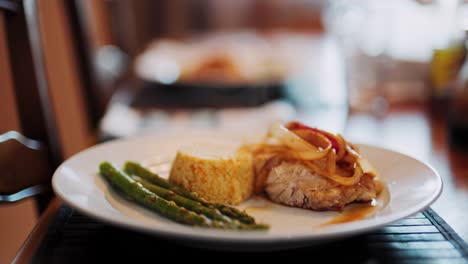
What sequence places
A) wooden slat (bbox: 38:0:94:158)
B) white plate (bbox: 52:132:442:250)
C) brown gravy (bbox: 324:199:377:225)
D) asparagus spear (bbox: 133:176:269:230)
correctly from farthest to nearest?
wooden slat (bbox: 38:0:94:158)
brown gravy (bbox: 324:199:377:225)
asparagus spear (bbox: 133:176:269:230)
white plate (bbox: 52:132:442:250)

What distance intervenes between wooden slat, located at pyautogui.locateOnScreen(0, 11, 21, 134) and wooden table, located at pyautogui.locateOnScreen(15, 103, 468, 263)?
1.09 feet

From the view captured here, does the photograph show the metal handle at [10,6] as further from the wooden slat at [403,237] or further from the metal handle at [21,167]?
the wooden slat at [403,237]

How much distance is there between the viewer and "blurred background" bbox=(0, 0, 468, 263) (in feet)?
4.87

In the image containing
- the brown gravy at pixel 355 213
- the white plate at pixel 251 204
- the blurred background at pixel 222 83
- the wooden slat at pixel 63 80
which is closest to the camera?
the white plate at pixel 251 204

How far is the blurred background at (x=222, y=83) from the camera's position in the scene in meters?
1.48

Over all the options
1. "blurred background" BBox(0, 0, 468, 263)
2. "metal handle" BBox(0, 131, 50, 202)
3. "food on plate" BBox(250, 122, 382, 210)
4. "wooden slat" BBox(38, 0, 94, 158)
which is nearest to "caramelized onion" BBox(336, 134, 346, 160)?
"food on plate" BBox(250, 122, 382, 210)

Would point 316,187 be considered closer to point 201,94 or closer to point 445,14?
point 201,94

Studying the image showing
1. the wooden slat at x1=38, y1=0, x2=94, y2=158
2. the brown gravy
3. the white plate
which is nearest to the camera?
the white plate

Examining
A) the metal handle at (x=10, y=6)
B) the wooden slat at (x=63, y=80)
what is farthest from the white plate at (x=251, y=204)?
the wooden slat at (x=63, y=80)

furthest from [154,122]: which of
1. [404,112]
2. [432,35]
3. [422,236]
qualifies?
[432,35]

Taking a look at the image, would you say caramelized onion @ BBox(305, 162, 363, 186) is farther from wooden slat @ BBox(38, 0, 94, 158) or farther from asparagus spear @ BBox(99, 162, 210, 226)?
wooden slat @ BBox(38, 0, 94, 158)

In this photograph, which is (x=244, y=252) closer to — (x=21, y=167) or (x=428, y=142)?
(x=21, y=167)

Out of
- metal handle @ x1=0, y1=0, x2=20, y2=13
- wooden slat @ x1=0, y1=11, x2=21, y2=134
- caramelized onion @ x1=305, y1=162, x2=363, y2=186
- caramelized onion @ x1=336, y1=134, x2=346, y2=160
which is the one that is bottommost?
caramelized onion @ x1=305, y1=162, x2=363, y2=186

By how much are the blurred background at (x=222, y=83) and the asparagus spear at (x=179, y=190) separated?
0.92ft
